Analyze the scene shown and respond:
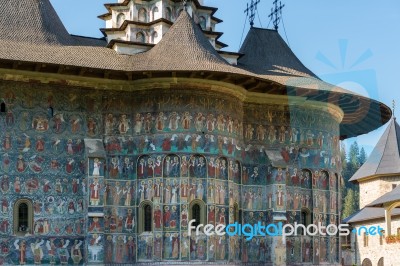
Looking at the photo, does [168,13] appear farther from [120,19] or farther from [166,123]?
[166,123]

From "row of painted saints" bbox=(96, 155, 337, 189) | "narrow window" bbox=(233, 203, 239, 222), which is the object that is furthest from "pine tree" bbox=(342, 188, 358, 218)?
"row of painted saints" bbox=(96, 155, 337, 189)

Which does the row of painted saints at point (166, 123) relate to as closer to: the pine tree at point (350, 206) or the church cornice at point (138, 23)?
the church cornice at point (138, 23)

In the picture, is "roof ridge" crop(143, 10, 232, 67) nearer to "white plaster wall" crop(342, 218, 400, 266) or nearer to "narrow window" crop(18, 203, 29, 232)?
"narrow window" crop(18, 203, 29, 232)

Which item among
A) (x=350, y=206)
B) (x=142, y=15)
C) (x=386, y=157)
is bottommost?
(x=350, y=206)

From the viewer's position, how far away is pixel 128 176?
773 inches

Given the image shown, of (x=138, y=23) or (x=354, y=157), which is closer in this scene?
(x=138, y=23)

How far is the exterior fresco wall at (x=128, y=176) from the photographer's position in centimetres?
1878

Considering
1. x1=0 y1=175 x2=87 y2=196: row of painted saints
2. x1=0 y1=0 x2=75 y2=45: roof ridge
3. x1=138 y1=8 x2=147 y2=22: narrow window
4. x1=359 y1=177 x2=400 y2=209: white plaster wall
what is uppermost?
x1=138 y1=8 x2=147 y2=22: narrow window

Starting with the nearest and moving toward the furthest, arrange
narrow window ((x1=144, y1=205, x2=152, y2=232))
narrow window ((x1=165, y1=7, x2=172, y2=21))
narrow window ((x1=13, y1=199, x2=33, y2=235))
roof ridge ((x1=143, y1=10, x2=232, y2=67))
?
narrow window ((x1=13, y1=199, x2=33, y2=235)), narrow window ((x1=144, y1=205, x2=152, y2=232)), roof ridge ((x1=143, y1=10, x2=232, y2=67)), narrow window ((x1=165, y1=7, x2=172, y2=21))

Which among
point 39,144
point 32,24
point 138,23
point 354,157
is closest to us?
point 39,144

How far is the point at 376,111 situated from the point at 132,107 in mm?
7795

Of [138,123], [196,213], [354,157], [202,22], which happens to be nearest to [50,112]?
[138,123]

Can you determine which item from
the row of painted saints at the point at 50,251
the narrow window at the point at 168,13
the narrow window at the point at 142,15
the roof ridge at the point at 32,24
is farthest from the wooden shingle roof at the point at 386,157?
the row of painted saints at the point at 50,251

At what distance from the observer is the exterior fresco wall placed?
61.6 feet
